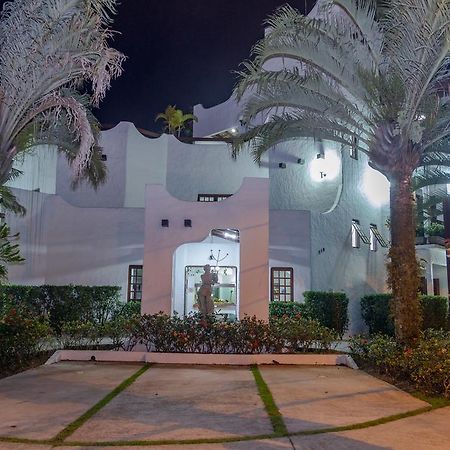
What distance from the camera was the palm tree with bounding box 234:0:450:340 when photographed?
395 inches

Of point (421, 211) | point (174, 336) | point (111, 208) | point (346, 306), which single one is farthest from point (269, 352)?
point (421, 211)

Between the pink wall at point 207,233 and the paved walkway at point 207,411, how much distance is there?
3019 millimetres

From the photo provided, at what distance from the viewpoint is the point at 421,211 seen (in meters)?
20.2

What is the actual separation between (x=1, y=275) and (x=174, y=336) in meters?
4.13

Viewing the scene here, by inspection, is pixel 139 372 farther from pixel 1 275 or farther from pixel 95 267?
pixel 95 267

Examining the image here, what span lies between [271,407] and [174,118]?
22072mm

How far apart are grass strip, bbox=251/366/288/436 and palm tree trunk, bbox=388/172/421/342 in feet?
10.2

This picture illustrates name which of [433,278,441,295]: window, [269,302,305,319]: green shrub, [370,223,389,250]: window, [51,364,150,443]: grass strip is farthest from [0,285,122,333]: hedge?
[433,278,441,295]: window

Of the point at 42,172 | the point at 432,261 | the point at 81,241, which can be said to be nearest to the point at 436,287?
the point at 432,261

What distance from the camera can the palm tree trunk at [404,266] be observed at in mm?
10500

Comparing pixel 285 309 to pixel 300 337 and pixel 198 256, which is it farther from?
pixel 300 337

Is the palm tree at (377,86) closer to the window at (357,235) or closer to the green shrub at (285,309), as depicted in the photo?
the green shrub at (285,309)

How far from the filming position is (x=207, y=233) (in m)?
13.7

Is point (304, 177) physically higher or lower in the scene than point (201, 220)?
higher
